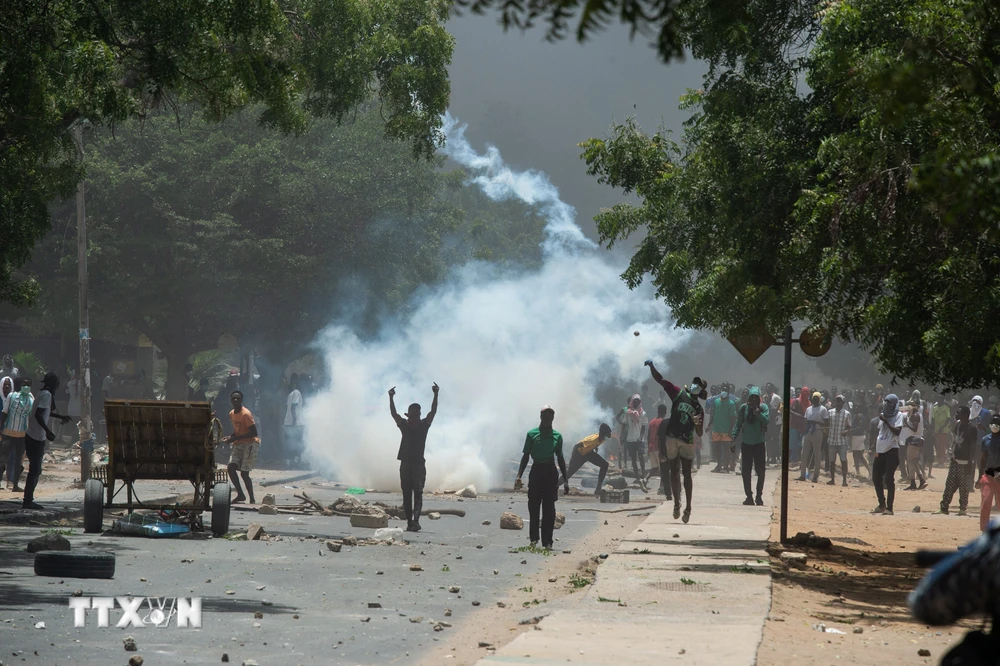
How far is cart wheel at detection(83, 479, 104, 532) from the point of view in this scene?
1338cm

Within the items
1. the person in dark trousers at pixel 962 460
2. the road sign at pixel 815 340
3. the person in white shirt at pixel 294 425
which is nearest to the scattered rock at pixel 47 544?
the road sign at pixel 815 340

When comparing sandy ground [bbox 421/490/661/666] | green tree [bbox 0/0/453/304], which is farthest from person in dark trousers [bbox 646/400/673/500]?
green tree [bbox 0/0/453/304]

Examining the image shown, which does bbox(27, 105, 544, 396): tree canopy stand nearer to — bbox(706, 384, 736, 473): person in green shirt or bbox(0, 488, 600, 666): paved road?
bbox(706, 384, 736, 473): person in green shirt

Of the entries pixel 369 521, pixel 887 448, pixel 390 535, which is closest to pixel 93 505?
pixel 390 535

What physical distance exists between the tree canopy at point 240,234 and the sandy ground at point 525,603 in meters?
20.5

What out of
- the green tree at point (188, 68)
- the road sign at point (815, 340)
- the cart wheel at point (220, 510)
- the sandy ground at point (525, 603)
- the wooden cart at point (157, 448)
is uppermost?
the green tree at point (188, 68)

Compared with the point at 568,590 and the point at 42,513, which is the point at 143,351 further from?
the point at 568,590

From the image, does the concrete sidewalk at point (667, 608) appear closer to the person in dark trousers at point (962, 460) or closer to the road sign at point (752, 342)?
the road sign at point (752, 342)

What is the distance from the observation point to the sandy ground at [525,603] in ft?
24.9

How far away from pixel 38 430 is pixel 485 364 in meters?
18.3

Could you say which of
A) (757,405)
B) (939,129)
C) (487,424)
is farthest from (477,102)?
(939,129)

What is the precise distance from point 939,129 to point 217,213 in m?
28.5

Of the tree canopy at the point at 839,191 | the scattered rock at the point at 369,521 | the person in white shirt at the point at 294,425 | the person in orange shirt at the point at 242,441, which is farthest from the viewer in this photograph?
the person in white shirt at the point at 294,425

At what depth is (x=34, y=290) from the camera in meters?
15.4
